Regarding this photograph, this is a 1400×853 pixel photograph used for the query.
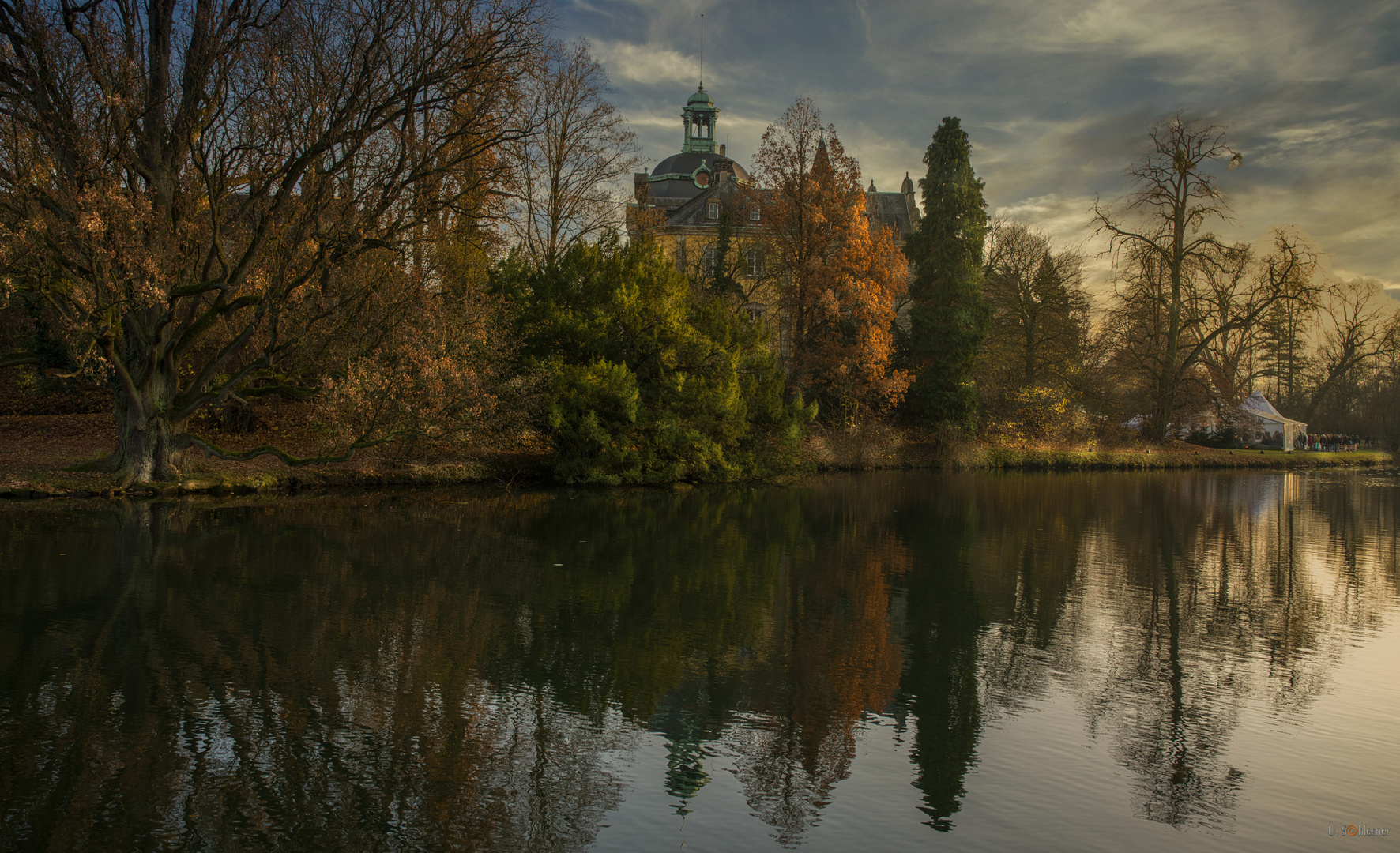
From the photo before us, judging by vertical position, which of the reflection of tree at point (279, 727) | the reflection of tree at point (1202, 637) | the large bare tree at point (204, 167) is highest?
the large bare tree at point (204, 167)

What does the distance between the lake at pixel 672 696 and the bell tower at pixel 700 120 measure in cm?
6494

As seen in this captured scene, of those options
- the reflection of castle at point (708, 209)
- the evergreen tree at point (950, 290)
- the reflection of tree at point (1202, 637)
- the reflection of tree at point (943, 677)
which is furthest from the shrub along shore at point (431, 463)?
the reflection of tree at point (1202, 637)

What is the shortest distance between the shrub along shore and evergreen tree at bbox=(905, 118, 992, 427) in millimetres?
2351

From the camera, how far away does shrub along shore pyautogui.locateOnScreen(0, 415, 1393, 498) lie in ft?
62.4

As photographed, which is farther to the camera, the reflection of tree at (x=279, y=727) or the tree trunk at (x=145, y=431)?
the tree trunk at (x=145, y=431)

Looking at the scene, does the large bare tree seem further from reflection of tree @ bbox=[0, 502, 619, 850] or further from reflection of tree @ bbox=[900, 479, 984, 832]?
reflection of tree @ bbox=[900, 479, 984, 832]

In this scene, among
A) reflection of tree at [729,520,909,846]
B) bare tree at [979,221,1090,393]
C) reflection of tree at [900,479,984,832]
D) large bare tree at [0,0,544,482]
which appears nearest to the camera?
reflection of tree at [729,520,909,846]

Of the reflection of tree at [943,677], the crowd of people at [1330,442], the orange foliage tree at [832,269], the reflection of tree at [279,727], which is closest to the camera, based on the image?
the reflection of tree at [279,727]

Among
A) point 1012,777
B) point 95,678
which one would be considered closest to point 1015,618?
point 1012,777

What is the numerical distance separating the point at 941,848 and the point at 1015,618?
5.83 meters

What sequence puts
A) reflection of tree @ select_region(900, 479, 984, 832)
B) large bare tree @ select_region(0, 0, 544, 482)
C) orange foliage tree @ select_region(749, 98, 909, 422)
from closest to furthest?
reflection of tree @ select_region(900, 479, 984, 832) < large bare tree @ select_region(0, 0, 544, 482) < orange foliage tree @ select_region(749, 98, 909, 422)

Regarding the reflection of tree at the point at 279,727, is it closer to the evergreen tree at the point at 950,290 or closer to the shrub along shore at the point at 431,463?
the shrub along shore at the point at 431,463

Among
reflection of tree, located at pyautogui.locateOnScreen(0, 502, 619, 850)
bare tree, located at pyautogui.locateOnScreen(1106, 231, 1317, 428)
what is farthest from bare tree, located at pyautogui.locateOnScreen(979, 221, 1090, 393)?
reflection of tree, located at pyautogui.locateOnScreen(0, 502, 619, 850)

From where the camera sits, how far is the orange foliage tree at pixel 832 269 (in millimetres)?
35250
